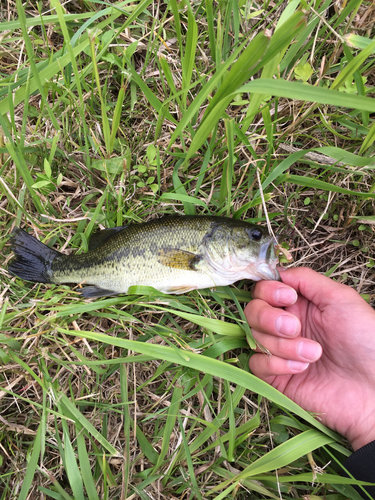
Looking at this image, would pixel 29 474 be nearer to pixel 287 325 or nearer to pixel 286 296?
pixel 287 325

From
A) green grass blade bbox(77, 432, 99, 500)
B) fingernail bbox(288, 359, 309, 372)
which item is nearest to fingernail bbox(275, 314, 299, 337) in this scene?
fingernail bbox(288, 359, 309, 372)

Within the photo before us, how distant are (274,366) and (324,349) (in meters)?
0.58

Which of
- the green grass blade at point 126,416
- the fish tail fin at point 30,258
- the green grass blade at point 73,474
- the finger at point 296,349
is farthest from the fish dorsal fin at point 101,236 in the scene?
the finger at point 296,349

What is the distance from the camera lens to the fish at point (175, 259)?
2.59 meters

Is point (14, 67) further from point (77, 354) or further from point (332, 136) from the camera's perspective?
point (332, 136)

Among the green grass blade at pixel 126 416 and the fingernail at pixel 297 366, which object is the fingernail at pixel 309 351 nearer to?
the fingernail at pixel 297 366

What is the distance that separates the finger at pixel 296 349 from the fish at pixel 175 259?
55cm

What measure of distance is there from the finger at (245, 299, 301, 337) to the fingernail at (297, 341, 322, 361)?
0.33 ft

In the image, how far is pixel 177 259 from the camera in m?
2.62

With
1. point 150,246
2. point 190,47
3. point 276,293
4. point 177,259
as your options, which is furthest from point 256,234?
point 190,47

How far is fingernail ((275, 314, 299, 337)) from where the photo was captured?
2.35m

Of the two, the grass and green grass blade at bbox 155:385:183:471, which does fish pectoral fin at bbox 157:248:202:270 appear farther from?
green grass blade at bbox 155:385:183:471

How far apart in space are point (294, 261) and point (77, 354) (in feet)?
7.29

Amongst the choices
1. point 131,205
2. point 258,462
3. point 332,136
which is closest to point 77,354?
point 131,205
